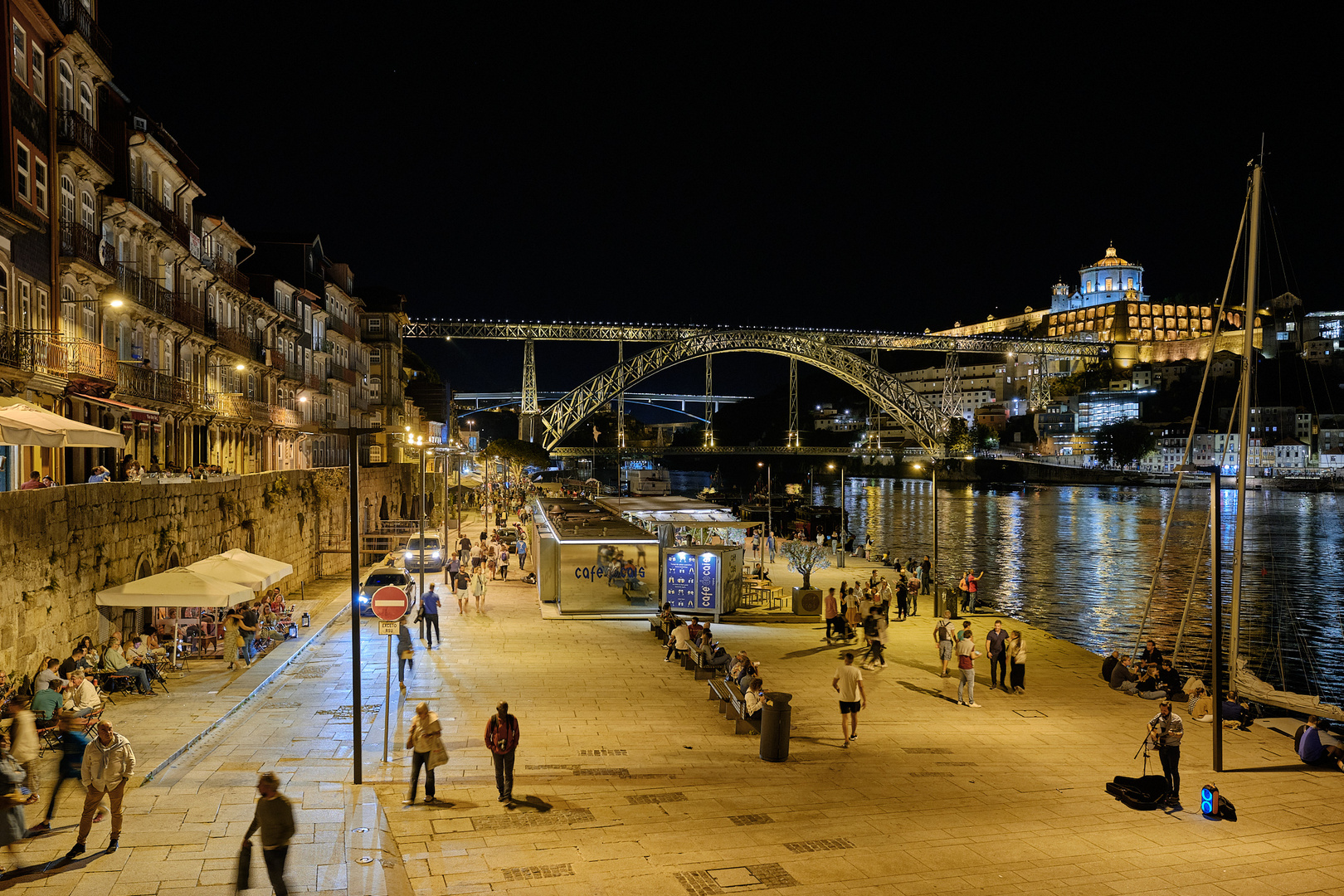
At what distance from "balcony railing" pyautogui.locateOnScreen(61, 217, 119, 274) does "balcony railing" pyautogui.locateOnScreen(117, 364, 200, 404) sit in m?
2.41

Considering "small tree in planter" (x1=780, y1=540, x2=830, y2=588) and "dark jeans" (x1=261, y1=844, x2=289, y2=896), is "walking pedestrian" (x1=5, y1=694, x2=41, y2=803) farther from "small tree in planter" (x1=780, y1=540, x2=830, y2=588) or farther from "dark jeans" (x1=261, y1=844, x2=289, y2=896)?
"small tree in planter" (x1=780, y1=540, x2=830, y2=588)

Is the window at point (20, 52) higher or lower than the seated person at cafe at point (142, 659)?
higher

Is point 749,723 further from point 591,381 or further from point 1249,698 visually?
point 591,381

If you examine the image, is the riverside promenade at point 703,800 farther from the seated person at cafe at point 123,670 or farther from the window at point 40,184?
the window at point 40,184

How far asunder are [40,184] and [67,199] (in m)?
1.32

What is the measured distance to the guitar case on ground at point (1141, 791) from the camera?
966 centimetres

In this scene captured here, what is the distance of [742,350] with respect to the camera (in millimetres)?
102312

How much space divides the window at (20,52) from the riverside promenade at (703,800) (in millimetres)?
10981

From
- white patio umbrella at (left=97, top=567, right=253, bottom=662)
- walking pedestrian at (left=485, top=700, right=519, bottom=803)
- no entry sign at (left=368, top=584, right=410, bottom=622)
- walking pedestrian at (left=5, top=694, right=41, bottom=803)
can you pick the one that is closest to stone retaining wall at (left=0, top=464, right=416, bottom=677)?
white patio umbrella at (left=97, top=567, right=253, bottom=662)

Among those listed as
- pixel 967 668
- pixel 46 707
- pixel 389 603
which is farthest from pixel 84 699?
pixel 967 668

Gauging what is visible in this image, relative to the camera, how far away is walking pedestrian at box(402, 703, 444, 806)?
8.70 meters

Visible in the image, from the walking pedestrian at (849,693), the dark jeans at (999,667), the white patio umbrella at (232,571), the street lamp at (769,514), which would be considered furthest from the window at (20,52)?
the street lamp at (769,514)

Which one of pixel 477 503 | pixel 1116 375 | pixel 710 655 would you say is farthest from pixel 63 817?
pixel 1116 375

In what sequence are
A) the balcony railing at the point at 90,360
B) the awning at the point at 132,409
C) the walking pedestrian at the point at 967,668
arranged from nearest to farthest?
the walking pedestrian at the point at 967,668
the balcony railing at the point at 90,360
the awning at the point at 132,409
